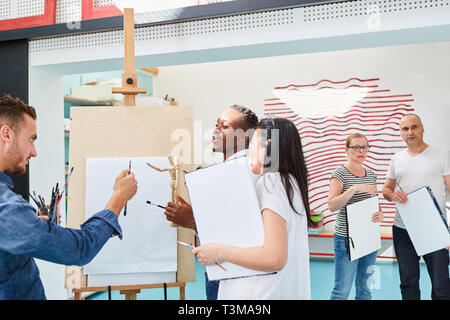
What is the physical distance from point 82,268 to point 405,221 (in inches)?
78.4

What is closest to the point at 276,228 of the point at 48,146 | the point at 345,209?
the point at 345,209

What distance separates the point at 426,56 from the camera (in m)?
4.38

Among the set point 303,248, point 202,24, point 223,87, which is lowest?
point 303,248

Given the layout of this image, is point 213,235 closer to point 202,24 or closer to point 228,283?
point 228,283

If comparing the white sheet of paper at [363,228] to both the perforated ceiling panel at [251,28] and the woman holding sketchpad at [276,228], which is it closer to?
the perforated ceiling panel at [251,28]

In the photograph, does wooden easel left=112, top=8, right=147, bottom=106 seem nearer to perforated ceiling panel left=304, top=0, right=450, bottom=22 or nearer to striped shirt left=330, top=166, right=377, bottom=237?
perforated ceiling panel left=304, top=0, right=450, bottom=22

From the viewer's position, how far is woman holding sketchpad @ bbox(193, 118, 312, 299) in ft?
3.72

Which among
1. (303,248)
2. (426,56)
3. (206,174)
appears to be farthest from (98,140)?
(426,56)

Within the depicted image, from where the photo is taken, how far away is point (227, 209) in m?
1.30

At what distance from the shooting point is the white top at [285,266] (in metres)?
1.18

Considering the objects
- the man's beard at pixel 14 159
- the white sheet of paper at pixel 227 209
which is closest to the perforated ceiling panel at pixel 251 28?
the white sheet of paper at pixel 227 209

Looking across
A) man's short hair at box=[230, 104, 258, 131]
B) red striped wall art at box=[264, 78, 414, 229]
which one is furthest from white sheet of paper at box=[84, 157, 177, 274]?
red striped wall art at box=[264, 78, 414, 229]

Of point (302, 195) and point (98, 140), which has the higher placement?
point (98, 140)
